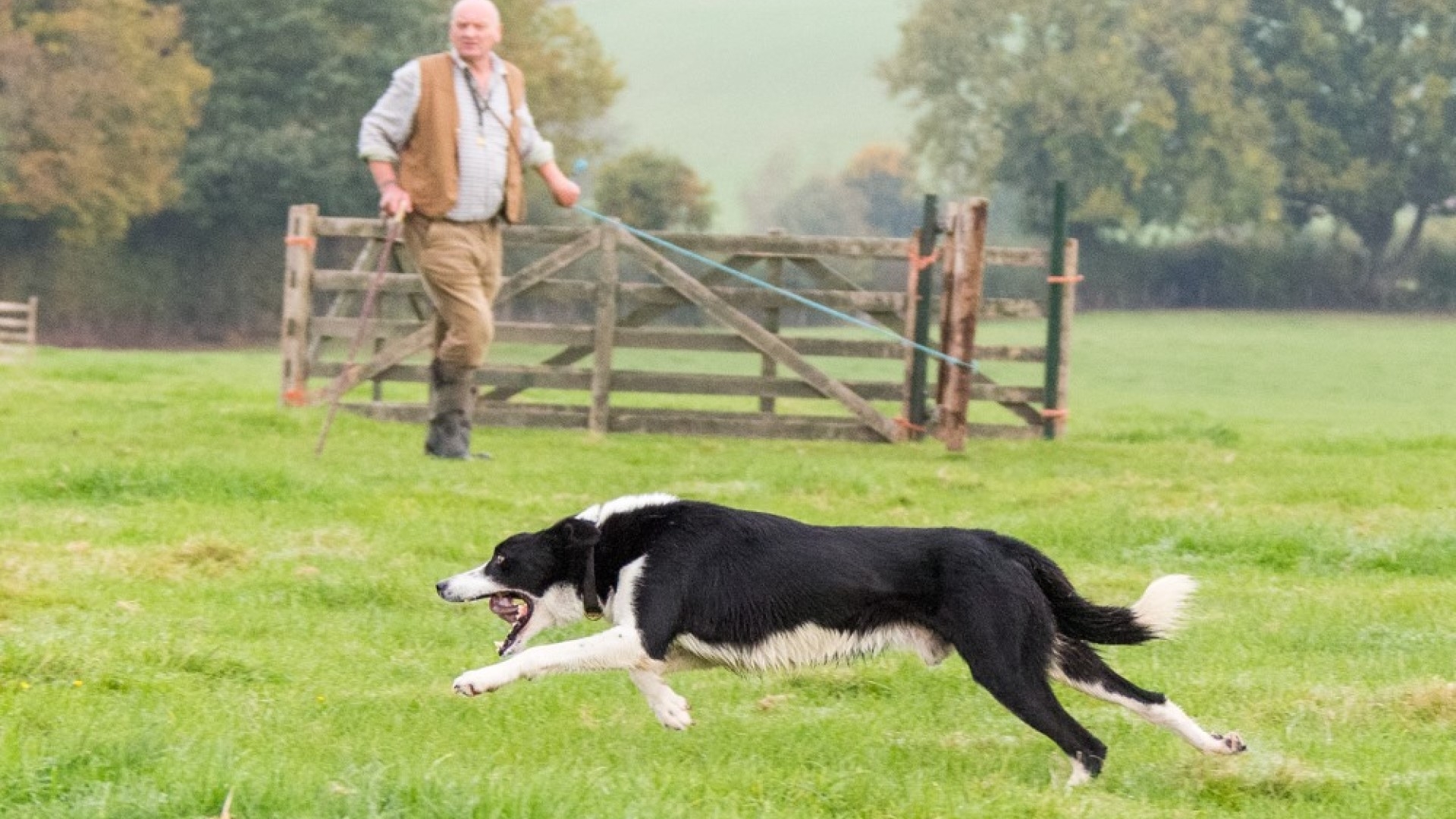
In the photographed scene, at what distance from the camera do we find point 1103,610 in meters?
5.79

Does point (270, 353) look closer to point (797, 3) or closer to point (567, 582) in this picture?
point (567, 582)

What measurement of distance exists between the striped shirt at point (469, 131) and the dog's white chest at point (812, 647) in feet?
24.4

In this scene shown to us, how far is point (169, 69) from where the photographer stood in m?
53.4

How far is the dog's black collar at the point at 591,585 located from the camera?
594 cm

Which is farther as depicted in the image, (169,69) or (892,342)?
(169,69)

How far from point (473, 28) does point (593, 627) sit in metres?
5.90

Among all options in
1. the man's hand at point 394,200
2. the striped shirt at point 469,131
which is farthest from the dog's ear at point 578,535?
the striped shirt at point 469,131

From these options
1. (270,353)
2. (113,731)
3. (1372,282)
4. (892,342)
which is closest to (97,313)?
(270,353)

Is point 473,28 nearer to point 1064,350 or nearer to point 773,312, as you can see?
point 773,312

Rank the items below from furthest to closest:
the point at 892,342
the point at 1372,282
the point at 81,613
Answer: the point at 1372,282 < the point at 892,342 < the point at 81,613

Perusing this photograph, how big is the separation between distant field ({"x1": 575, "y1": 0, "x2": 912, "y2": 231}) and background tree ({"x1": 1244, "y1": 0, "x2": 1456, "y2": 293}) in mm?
61729

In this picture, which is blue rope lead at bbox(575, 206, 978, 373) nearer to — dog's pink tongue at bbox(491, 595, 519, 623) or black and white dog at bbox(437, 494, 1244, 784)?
dog's pink tongue at bbox(491, 595, 519, 623)

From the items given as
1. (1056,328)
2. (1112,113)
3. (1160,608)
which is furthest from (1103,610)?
(1112,113)

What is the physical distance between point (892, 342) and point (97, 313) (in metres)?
42.4
